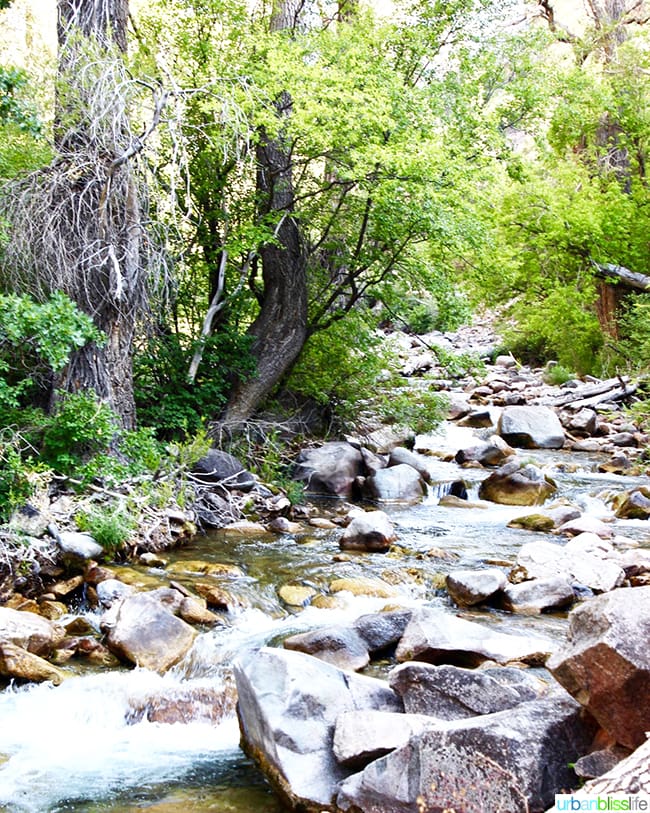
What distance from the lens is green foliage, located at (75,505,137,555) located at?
A: 26.0ft

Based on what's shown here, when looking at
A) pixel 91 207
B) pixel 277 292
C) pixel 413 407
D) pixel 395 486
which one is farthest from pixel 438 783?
pixel 413 407

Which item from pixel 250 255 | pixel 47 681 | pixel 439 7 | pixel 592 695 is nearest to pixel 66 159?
pixel 250 255

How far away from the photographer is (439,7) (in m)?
12.6

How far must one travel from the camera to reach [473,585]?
7.20 metres

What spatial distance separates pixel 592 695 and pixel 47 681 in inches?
141

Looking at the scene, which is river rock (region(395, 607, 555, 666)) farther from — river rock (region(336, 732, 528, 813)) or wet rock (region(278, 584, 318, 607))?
river rock (region(336, 732, 528, 813))

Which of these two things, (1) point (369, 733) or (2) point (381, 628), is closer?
(1) point (369, 733)

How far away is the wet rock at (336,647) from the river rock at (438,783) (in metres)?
1.98

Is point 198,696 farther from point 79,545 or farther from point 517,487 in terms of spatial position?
point 517,487

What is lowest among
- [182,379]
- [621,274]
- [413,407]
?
[413,407]

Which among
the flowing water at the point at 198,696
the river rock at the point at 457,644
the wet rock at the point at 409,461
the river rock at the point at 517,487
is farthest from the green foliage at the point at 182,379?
the river rock at the point at 457,644

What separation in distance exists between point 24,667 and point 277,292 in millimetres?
8036

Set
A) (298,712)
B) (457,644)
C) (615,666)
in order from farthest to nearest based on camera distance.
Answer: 1. (457,644)
2. (298,712)
3. (615,666)

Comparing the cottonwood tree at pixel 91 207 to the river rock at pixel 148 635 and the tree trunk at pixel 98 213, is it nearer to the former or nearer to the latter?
the tree trunk at pixel 98 213
